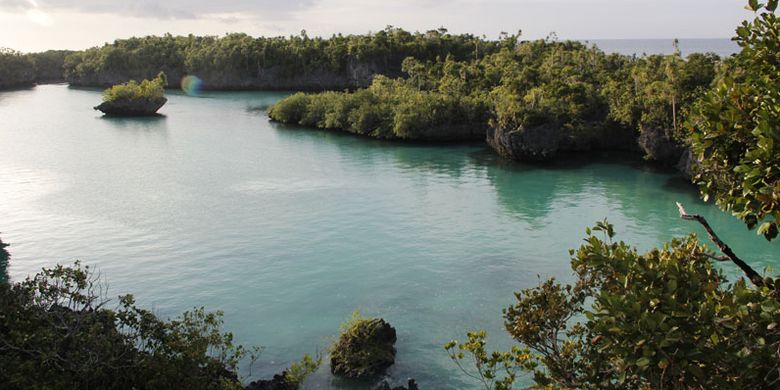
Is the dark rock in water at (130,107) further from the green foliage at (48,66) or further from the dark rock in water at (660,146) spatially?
the green foliage at (48,66)

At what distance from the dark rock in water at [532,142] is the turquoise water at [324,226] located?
5.47 feet

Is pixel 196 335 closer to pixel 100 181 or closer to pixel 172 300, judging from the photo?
pixel 172 300

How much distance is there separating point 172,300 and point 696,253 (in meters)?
22.7

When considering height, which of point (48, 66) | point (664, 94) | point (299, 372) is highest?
point (48, 66)

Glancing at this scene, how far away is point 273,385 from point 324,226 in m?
19.6

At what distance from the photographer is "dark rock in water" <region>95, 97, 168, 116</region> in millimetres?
89000

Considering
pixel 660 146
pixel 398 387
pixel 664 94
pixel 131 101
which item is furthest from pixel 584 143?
pixel 131 101

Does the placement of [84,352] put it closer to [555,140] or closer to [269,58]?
[555,140]

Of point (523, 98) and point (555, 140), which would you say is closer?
point (555, 140)

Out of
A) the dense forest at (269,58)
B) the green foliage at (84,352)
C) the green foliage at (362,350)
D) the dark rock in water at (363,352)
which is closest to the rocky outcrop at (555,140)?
the green foliage at (362,350)

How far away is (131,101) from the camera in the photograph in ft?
Answer: 293

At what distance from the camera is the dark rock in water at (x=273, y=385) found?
59.6 feet

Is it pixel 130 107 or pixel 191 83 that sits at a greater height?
pixel 191 83

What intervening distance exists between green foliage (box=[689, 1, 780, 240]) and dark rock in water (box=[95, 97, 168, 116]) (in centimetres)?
9088
